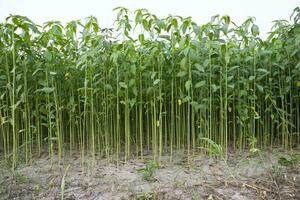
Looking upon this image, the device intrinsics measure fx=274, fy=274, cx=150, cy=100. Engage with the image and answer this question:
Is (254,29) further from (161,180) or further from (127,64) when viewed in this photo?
(161,180)

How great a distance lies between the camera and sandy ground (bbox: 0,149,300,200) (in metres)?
2.26

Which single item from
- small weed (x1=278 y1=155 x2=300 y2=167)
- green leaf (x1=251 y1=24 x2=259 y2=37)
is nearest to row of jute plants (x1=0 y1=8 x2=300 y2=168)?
green leaf (x1=251 y1=24 x2=259 y2=37)

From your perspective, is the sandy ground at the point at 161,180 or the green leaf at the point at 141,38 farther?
the green leaf at the point at 141,38

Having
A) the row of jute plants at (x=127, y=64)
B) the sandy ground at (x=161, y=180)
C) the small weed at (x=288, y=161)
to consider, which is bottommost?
the sandy ground at (x=161, y=180)

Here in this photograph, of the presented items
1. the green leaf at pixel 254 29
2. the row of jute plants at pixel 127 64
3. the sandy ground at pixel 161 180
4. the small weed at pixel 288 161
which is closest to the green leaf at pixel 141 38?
the row of jute plants at pixel 127 64

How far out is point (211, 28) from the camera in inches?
106

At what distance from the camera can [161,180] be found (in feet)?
8.20

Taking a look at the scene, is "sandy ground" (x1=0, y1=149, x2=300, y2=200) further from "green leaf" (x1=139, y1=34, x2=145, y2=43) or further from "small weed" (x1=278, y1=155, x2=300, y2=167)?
"green leaf" (x1=139, y1=34, x2=145, y2=43)

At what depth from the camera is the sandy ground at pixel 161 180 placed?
2264 mm

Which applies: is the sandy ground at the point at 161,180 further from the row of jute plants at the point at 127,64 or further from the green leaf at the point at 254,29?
the green leaf at the point at 254,29

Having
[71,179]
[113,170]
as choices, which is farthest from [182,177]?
[71,179]

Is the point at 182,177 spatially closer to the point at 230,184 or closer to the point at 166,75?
the point at 230,184

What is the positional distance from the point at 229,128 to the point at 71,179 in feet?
8.09

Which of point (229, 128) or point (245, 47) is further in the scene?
→ point (229, 128)
